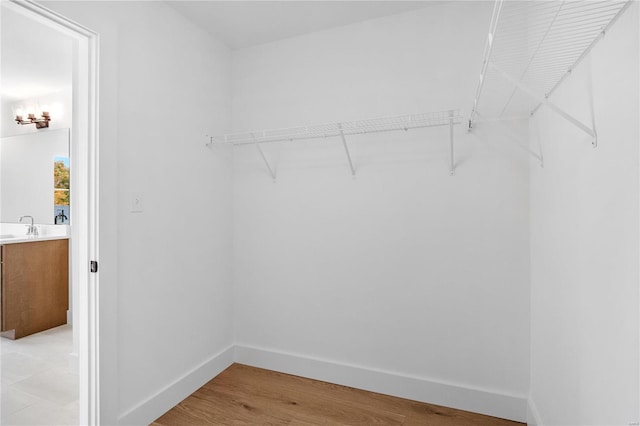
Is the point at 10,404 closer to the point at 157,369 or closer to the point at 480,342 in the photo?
the point at 157,369

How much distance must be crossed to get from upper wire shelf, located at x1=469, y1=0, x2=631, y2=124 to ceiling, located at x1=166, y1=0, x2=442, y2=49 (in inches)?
32.5

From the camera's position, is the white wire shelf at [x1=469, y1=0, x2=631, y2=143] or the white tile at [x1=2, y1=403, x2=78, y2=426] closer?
the white wire shelf at [x1=469, y1=0, x2=631, y2=143]

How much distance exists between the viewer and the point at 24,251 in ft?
10.8

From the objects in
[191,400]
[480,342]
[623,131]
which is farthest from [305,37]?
[191,400]

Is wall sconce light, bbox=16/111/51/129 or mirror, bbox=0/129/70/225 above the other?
wall sconce light, bbox=16/111/51/129

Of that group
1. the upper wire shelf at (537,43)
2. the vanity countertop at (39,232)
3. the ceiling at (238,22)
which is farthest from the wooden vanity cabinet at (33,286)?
the upper wire shelf at (537,43)

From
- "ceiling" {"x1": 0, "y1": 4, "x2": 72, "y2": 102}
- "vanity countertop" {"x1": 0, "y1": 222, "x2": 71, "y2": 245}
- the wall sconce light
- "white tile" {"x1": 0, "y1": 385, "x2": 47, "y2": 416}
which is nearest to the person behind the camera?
"white tile" {"x1": 0, "y1": 385, "x2": 47, "y2": 416}

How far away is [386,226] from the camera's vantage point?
217cm

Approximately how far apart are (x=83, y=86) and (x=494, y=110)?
2126mm

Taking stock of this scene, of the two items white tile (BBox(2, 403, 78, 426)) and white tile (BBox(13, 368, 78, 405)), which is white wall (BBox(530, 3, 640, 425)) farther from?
white tile (BBox(13, 368, 78, 405))

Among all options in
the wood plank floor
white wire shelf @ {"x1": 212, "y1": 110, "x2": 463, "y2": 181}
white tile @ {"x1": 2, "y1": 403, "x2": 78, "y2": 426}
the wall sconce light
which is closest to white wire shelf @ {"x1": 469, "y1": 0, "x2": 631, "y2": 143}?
white wire shelf @ {"x1": 212, "y1": 110, "x2": 463, "y2": 181}

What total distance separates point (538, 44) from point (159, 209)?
1.94 metres

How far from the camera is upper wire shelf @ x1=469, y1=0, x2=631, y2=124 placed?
0.91 metres

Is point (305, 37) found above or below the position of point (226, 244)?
above
